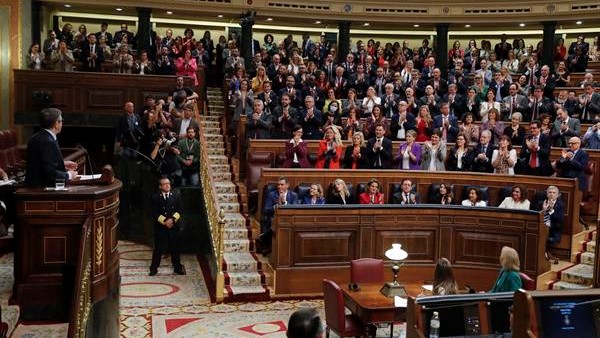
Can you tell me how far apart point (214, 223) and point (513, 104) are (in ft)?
17.5

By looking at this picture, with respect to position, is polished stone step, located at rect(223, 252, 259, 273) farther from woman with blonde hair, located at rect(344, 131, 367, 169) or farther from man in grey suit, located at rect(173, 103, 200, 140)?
man in grey suit, located at rect(173, 103, 200, 140)

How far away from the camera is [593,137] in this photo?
31.9ft

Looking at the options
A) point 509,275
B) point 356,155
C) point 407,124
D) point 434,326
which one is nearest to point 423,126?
point 407,124

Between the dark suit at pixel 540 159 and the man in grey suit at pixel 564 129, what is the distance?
0.62 m

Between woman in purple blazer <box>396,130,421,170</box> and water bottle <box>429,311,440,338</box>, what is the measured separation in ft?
17.4

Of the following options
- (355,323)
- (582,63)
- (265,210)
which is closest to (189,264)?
(265,210)

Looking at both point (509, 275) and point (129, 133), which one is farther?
point (129, 133)

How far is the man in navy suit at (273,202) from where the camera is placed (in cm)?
820

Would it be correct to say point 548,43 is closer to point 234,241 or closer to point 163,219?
point 234,241

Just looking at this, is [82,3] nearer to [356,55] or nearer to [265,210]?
[356,55]

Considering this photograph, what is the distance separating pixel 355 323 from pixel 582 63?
10680mm

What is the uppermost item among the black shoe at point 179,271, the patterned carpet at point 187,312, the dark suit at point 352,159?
the dark suit at point 352,159

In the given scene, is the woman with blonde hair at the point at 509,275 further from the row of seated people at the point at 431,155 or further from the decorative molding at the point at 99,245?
the row of seated people at the point at 431,155

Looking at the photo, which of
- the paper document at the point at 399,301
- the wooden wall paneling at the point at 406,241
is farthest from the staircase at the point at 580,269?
the paper document at the point at 399,301
